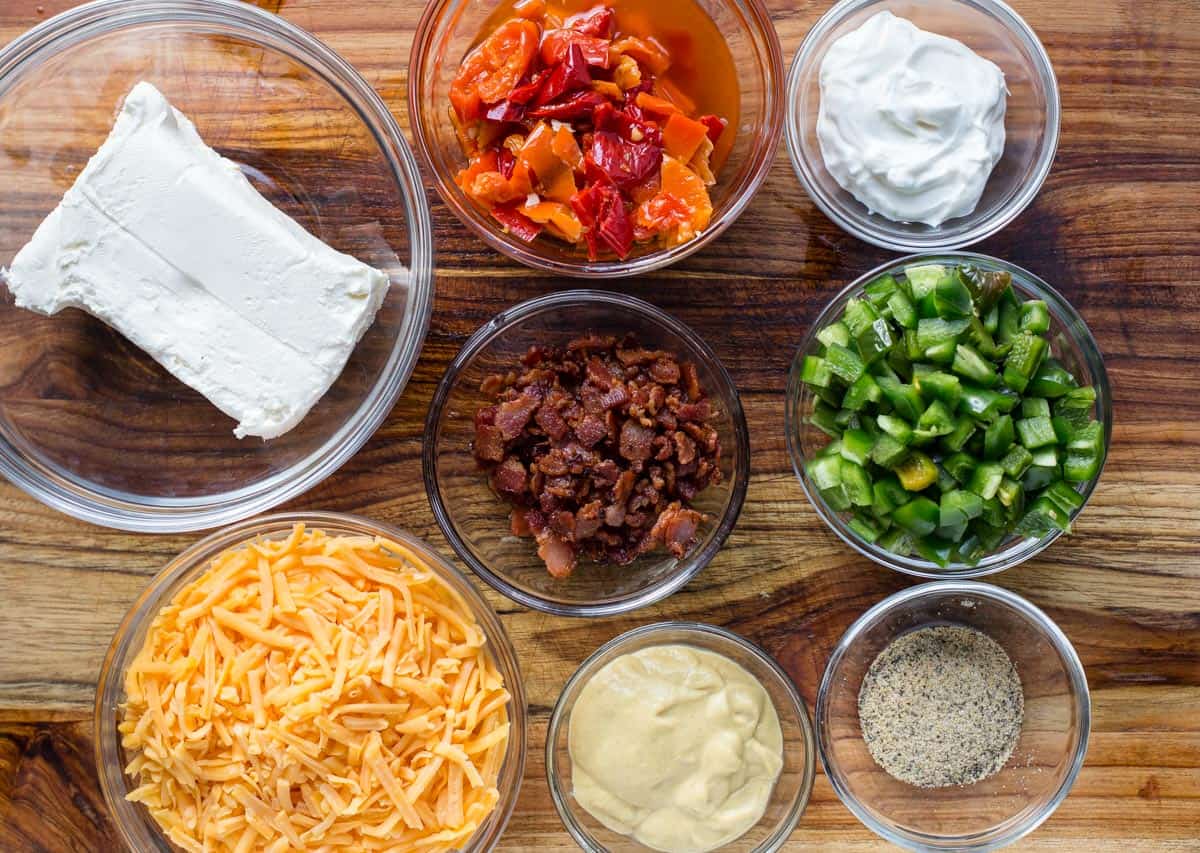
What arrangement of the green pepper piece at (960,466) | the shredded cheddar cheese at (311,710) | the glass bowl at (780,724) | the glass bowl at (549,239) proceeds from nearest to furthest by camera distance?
the shredded cheddar cheese at (311,710), the green pepper piece at (960,466), the glass bowl at (549,239), the glass bowl at (780,724)

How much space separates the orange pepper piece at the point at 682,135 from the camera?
216 centimetres

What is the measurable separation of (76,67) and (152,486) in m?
0.99

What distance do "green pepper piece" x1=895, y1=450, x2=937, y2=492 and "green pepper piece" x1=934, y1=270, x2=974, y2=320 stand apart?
0.31 metres

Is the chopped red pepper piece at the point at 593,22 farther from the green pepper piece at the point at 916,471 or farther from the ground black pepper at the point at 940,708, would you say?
the ground black pepper at the point at 940,708

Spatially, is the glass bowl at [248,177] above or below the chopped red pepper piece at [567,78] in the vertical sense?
below

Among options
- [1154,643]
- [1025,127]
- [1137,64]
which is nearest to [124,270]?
[1025,127]

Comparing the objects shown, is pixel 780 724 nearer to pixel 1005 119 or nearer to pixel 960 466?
pixel 960 466

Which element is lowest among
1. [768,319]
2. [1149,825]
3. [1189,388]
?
[1149,825]

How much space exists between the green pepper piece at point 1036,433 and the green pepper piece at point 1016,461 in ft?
0.07

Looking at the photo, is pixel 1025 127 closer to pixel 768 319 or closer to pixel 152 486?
pixel 768 319

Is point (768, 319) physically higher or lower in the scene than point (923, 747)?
higher

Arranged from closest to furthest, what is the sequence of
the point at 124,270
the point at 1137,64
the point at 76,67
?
the point at 124,270
the point at 76,67
the point at 1137,64

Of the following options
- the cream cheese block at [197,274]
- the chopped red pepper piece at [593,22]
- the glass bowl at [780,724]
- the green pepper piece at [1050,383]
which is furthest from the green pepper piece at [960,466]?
the cream cheese block at [197,274]

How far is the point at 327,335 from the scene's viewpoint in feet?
6.92
